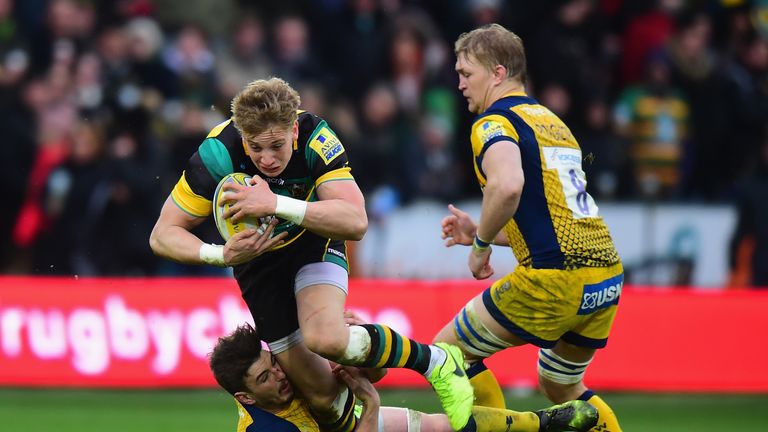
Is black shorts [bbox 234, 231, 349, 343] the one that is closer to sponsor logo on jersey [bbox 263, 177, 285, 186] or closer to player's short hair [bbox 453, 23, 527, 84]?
sponsor logo on jersey [bbox 263, 177, 285, 186]

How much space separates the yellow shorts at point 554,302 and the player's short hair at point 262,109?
158cm

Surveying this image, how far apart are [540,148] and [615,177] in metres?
7.09

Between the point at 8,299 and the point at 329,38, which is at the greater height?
the point at 329,38

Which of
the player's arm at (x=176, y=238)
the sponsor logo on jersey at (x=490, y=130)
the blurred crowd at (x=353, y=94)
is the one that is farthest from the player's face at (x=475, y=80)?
the blurred crowd at (x=353, y=94)

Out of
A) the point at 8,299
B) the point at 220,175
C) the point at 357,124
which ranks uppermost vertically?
the point at 220,175


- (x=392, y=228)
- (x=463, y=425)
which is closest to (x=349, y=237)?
(x=463, y=425)

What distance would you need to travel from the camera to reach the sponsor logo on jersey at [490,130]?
7.23 meters

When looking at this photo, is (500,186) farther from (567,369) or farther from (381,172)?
(381,172)

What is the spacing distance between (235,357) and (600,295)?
2.07m

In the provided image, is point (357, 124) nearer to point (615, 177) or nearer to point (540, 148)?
point (615, 177)

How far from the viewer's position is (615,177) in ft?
46.8

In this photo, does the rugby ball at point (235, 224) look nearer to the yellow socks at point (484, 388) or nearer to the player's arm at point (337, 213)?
the player's arm at point (337, 213)

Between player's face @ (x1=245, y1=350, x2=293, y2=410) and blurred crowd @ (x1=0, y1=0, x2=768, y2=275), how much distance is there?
18.6 ft

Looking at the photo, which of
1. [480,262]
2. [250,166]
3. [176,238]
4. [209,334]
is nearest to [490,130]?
[480,262]
